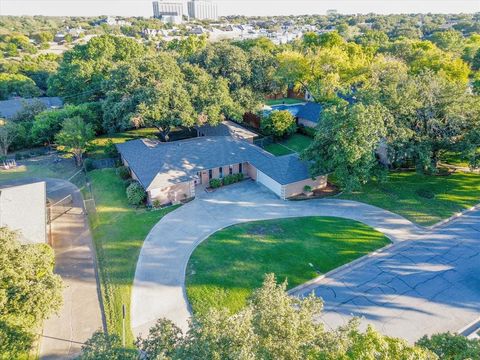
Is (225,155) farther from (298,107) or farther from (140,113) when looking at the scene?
(298,107)

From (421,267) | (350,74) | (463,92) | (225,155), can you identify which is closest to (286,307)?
(421,267)

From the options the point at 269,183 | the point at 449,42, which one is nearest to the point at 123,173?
the point at 269,183

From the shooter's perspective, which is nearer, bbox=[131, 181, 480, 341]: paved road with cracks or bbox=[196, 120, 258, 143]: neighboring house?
bbox=[131, 181, 480, 341]: paved road with cracks

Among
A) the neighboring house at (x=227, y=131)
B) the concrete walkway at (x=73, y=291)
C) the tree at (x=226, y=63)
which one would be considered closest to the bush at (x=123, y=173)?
the concrete walkway at (x=73, y=291)

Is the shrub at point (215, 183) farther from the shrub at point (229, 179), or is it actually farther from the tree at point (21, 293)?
the tree at point (21, 293)

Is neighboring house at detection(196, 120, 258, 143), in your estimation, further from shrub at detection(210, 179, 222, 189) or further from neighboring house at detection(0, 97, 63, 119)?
neighboring house at detection(0, 97, 63, 119)

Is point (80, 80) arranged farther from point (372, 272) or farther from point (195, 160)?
point (372, 272)

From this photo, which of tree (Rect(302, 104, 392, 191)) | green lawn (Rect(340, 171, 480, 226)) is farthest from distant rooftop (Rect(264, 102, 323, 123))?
tree (Rect(302, 104, 392, 191))
